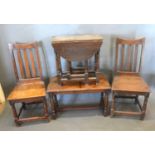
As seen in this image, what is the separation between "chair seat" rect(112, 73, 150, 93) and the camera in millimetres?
2088

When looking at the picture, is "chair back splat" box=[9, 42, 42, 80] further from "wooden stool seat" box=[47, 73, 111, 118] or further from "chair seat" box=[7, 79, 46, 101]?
"wooden stool seat" box=[47, 73, 111, 118]

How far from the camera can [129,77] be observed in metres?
2.38

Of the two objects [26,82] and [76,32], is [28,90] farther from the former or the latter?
[76,32]

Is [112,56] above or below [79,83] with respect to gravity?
above

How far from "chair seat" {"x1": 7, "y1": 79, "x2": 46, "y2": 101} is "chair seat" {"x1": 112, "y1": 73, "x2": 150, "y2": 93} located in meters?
0.91

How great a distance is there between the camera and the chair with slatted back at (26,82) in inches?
82.6

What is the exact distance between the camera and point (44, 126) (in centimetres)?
221

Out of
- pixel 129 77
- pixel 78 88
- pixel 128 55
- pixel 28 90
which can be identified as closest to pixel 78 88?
pixel 78 88

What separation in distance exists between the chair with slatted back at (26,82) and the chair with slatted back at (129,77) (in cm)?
93
